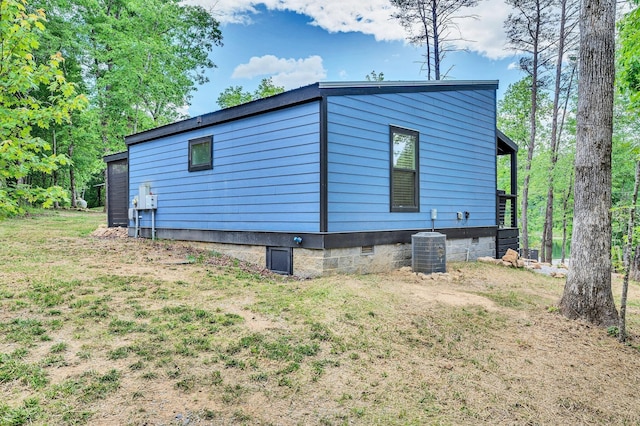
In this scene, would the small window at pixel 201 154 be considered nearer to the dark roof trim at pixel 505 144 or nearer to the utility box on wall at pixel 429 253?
the utility box on wall at pixel 429 253

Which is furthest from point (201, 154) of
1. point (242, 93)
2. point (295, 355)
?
point (242, 93)

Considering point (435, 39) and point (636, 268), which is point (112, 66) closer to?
point (435, 39)

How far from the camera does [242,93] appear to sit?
2697cm

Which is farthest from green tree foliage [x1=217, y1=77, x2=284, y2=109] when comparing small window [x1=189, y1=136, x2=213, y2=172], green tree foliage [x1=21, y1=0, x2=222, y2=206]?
small window [x1=189, y1=136, x2=213, y2=172]

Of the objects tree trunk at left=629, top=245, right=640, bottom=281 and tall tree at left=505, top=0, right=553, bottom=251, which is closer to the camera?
tree trunk at left=629, top=245, right=640, bottom=281

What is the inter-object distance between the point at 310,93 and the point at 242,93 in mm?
22735

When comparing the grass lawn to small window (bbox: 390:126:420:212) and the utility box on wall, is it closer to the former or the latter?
the utility box on wall

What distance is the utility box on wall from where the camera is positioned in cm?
648

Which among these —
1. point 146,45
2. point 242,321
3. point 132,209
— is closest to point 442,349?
point 242,321

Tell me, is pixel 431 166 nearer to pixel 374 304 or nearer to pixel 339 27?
pixel 374 304

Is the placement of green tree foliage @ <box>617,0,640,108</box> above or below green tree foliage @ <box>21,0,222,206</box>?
below

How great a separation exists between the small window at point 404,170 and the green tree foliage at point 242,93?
68.1ft

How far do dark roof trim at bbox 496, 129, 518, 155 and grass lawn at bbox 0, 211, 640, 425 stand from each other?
18.0 ft

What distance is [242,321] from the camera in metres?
3.81
